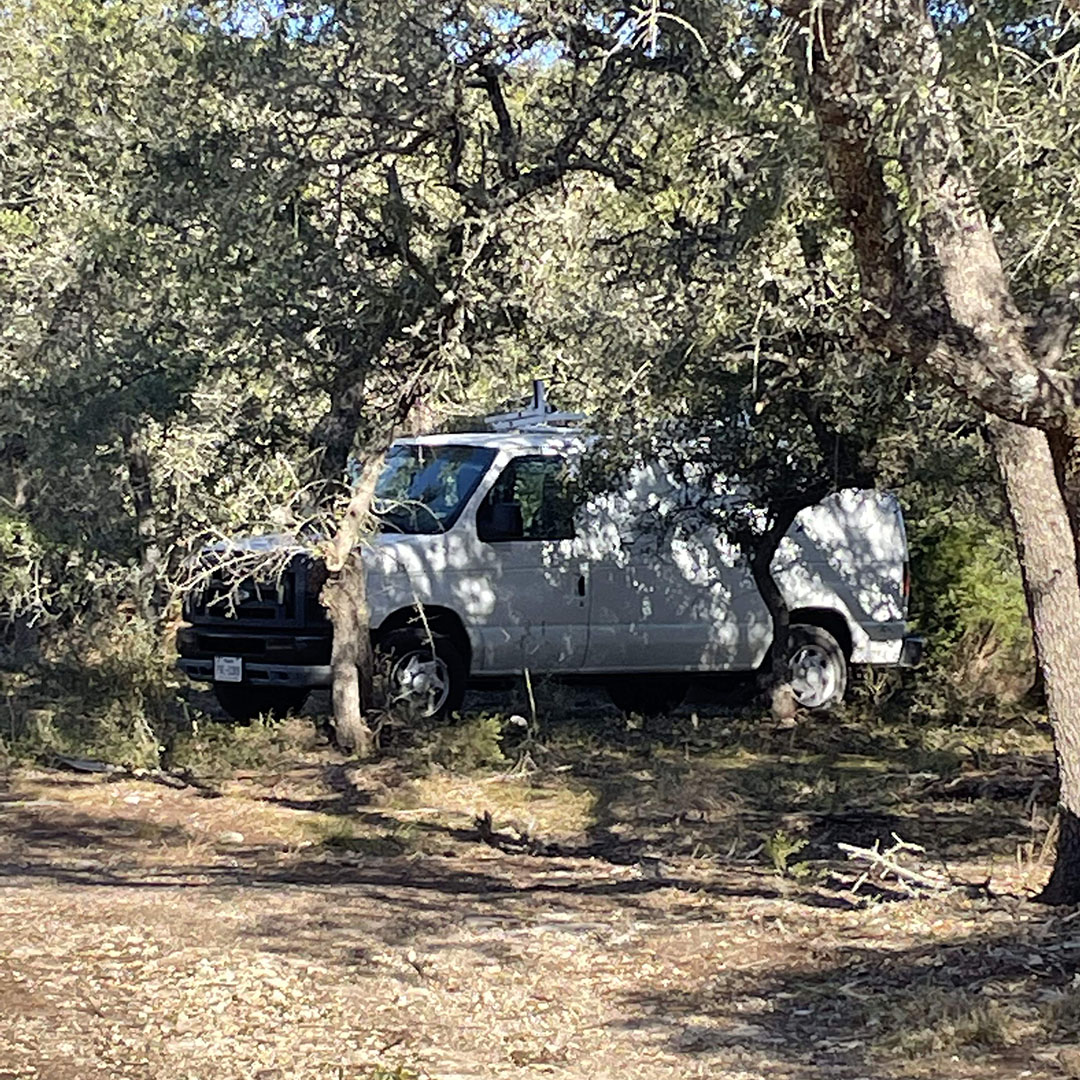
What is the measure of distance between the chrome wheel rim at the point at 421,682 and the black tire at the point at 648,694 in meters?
1.89

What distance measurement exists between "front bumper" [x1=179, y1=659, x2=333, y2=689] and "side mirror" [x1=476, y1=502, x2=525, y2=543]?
61.8 inches

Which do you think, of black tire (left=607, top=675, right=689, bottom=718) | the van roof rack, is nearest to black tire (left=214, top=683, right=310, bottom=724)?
black tire (left=607, top=675, right=689, bottom=718)

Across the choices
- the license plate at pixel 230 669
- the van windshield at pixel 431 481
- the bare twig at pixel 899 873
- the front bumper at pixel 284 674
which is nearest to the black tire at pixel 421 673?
the front bumper at pixel 284 674

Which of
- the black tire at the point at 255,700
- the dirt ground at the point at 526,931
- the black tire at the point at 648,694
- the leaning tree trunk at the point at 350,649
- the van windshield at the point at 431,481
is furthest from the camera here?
the black tire at the point at 648,694

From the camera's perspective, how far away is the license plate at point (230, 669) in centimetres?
1274

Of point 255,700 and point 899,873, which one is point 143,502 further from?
point 899,873

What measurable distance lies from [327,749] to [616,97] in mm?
4919

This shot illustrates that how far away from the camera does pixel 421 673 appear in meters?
13.0

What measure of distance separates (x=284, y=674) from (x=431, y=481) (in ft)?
6.05

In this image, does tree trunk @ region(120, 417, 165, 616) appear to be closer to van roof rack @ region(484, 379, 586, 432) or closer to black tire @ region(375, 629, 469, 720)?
black tire @ region(375, 629, 469, 720)

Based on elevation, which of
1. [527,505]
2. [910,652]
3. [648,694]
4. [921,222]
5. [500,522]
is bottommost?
[648,694]

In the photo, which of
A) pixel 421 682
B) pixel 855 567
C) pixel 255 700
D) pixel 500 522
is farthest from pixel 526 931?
pixel 855 567

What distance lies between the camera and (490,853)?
9523mm

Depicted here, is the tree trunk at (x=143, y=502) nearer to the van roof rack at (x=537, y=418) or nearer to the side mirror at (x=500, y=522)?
the side mirror at (x=500, y=522)
